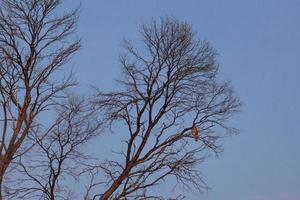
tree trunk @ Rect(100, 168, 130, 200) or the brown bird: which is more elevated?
the brown bird

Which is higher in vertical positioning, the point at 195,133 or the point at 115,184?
the point at 195,133

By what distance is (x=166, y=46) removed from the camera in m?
16.7

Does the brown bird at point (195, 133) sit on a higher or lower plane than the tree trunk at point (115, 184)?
higher

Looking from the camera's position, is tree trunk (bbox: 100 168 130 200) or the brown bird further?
the brown bird

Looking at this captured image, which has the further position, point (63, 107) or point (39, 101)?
point (63, 107)

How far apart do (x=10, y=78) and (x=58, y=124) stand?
7.19 ft

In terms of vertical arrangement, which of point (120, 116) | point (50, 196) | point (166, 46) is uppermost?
point (166, 46)

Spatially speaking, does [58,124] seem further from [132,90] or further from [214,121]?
[214,121]

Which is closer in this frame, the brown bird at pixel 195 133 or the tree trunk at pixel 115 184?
the tree trunk at pixel 115 184

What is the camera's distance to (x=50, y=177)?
1728cm

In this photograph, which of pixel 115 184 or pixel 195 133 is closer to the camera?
pixel 115 184

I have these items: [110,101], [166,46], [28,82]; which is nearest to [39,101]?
[28,82]

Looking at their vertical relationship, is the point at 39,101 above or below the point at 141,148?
above

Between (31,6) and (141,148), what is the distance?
4.30 meters
